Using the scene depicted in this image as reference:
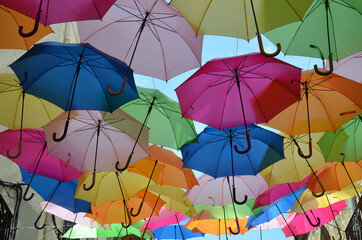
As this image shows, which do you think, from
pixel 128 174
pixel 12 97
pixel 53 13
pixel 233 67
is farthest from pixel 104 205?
pixel 53 13

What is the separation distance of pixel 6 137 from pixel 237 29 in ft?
11.8

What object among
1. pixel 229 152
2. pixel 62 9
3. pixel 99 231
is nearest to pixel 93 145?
pixel 229 152

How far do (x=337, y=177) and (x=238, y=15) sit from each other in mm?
4149

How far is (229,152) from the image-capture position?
7.39m

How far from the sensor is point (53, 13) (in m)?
4.62

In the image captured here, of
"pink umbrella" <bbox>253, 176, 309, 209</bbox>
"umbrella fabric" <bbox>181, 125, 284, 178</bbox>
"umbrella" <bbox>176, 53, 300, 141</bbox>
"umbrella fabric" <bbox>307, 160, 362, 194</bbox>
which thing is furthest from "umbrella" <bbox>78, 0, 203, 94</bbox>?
"pink umbrella" <bbox>253, 176, 309, 209</bbox>

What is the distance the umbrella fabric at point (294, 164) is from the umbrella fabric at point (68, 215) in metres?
3.30

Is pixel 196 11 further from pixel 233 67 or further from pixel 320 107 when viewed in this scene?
pixel 320 107

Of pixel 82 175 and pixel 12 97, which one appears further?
pixel 82 175

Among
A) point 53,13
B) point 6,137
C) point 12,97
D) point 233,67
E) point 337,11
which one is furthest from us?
point 6,137

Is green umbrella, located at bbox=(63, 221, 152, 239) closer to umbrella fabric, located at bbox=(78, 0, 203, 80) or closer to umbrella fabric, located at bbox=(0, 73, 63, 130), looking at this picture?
umbrella fabric, located at bbox=(0, 73, 63, 130)

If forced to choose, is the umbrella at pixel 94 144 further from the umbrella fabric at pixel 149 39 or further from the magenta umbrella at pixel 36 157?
the umbrella fabric at pixel 149 39

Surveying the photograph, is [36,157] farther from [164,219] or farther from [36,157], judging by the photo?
[164,219]

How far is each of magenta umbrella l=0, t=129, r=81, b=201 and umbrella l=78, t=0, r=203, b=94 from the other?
194 cm
